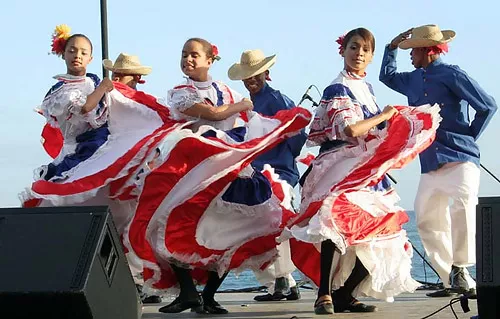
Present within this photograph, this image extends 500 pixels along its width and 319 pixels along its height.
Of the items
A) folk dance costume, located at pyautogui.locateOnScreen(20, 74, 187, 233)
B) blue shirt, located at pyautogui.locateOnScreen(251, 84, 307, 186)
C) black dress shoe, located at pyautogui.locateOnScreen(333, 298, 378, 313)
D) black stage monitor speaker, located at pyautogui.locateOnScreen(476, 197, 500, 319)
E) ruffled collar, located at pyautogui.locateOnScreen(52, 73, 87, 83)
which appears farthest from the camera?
blue shirt, located at pyautogui.locateOnScreen(251, 84, 307, 186)

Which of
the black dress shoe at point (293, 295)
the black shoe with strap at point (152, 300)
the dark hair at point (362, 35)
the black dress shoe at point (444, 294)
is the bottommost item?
the black dress shoe at point (293, 295)

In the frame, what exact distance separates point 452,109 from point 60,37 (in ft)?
8.49

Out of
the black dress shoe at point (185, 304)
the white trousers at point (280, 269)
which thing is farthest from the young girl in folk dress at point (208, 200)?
the white trousers at point (280, 269)

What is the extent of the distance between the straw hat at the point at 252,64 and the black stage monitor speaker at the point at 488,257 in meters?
2.98

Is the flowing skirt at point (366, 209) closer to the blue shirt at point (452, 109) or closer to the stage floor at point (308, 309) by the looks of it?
the stage floor at point (308, 309)

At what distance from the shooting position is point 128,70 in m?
7.24

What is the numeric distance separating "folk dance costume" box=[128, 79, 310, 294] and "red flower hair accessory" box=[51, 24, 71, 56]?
81cm

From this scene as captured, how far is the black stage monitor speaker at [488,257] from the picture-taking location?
156 inches

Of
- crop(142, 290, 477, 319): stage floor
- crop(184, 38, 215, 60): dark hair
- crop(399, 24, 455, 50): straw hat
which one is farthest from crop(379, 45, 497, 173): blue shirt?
crop(184, 38, 215, 60): dark hair

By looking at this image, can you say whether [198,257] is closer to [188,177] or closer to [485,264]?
[188,177]

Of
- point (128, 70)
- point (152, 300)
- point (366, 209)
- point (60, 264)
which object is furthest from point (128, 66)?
point (60, 264)

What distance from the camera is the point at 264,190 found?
20.1 feet

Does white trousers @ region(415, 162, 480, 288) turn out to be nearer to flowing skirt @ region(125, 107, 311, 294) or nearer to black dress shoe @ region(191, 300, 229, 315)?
flowing skirt @ region(125, 107, 311, 294)

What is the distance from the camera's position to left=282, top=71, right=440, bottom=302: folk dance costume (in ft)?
18.8
